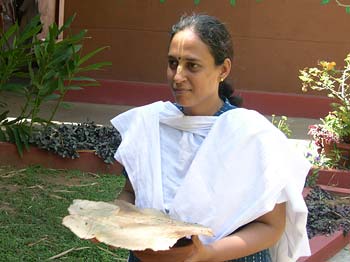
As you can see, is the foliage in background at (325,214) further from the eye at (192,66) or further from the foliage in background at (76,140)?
the eye at (192,66)

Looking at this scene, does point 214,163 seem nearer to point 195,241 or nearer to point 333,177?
point 195,241

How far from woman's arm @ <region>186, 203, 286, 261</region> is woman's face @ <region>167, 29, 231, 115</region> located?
0.40m

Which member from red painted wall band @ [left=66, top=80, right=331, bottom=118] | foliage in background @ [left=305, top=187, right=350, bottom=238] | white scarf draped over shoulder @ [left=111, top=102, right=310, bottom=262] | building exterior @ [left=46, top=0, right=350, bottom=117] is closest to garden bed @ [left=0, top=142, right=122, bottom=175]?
foliage in background @ [left=305, top=187, right=350, bottom=238]

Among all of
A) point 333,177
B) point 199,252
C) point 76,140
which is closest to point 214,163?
point 199,252

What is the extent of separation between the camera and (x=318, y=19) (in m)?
9.34

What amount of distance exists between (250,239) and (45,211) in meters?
3.07

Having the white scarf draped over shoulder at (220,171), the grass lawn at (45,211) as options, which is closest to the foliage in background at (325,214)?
the grass lawn at (45,211)

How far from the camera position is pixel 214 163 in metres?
1.93

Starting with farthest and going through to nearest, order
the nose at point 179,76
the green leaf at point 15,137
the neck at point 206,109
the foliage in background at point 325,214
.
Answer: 1. the green leaf at point 15,137
2. the foliage in background at point 325,214
3. the neck at point 206,109
4. the nose at point 179,76

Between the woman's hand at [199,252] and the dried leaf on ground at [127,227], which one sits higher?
the dried leaf on ground at [127,227]

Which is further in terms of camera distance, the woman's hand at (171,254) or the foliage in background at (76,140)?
the foliage in background at (76,140)

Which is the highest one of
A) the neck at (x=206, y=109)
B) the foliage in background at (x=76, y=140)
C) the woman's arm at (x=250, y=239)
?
the neck at (x=206, y=109)

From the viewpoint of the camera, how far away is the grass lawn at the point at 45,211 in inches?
158

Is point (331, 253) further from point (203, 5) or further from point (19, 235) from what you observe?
point (203, 5)
